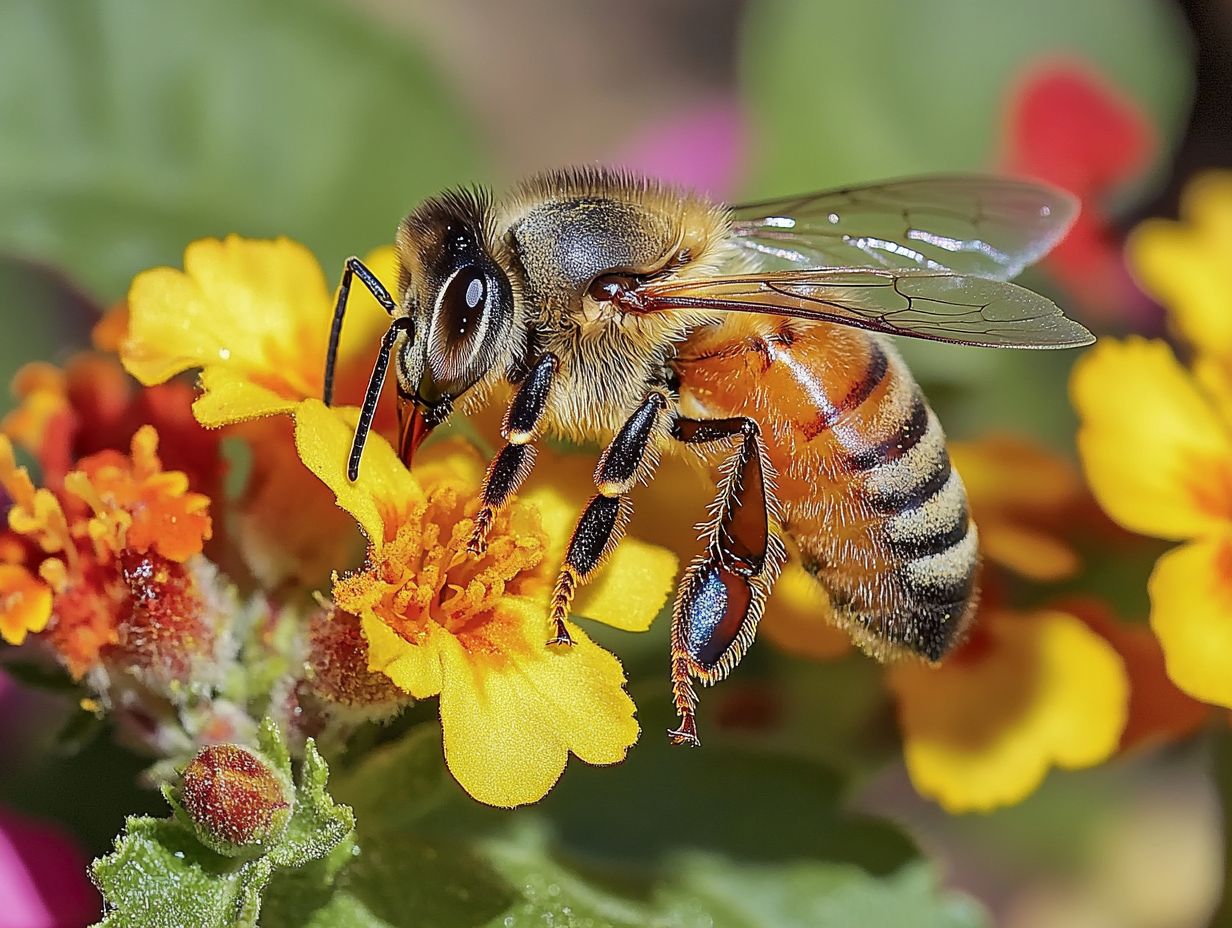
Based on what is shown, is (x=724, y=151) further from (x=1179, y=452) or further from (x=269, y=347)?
(x=269, y=347)

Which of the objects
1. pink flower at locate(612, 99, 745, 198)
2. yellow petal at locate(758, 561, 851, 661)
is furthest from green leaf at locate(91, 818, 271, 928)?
pink flower at locate(612, 99, 745, 198)

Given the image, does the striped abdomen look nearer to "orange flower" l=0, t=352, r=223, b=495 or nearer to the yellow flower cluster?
the yellow flower cluster

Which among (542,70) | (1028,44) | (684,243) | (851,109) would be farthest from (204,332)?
(542,70)

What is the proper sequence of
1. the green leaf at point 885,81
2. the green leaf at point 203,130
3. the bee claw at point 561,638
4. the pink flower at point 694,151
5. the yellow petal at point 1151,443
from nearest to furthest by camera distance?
the bee claw at point 561,638 → the yellow petal at point 1151,443 → the green leaf at point 203,130 → the green leaf at point 885,81 → the pink flower at point 694,151

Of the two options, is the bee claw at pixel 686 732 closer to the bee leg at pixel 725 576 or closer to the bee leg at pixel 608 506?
the bee leg at pixel 725 576

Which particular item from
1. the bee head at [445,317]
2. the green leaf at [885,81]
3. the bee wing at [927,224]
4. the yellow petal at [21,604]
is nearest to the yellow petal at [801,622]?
the bee wing at [927,224]

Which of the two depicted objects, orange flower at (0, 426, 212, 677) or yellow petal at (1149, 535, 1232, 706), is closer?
orange flower at (0, 426, 212, 677)
